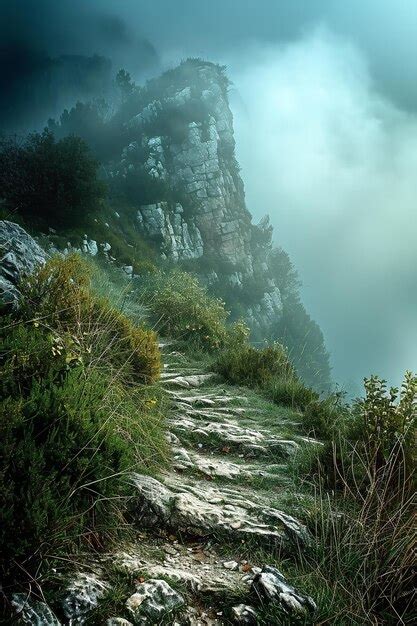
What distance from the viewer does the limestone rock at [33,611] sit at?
2.08m

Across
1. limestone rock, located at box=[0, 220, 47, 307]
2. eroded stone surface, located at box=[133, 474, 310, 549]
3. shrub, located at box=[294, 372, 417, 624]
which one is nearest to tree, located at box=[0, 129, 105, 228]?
limestone rock, located at box=[0, 220, 47, 307]

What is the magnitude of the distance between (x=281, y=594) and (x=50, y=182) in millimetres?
25096

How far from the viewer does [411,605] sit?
8.79 feet

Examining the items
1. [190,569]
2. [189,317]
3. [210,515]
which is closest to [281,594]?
[190,569]

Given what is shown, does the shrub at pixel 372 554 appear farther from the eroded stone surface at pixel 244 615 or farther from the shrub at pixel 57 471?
the shrub at pixel 57 471

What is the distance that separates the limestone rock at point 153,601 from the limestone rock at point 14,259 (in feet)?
9.88

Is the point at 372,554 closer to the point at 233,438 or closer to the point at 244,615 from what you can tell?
the point at 244,615

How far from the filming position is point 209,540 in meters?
3.26

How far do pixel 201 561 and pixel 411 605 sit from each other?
1.28 m

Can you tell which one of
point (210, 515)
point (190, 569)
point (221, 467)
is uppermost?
point (221, 467)

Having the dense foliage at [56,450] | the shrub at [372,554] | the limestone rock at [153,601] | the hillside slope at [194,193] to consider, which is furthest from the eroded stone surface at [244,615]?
the hillside slope at [194,193]

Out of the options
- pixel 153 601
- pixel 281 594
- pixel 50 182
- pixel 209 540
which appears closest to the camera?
pixel 153 601

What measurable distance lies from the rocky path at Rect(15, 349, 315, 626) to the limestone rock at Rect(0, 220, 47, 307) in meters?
2.34

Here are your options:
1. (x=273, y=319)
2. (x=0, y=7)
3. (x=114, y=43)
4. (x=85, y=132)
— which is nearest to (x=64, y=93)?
(x=0, y=7)
